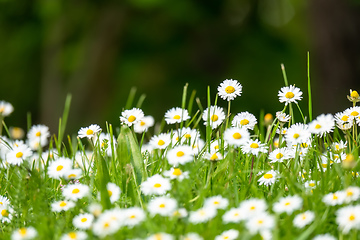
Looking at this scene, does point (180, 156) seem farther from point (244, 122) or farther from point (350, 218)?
point (350, 218)

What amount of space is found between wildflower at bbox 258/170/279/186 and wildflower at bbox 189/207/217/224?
1.14 feet

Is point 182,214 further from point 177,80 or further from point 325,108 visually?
point 177,80

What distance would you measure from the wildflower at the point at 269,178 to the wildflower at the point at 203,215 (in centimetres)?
35

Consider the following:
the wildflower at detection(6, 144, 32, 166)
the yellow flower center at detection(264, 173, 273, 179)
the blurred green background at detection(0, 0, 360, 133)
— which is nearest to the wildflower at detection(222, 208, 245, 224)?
the yellow flower center at detection(264, 173, 273, 179)

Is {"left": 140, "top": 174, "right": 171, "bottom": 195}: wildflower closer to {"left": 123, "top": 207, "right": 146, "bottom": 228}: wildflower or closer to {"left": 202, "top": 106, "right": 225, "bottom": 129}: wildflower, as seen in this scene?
{"left": 123, "top": 207, "right": 146, "bottom": 228}: wildflower

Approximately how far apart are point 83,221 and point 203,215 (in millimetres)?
322

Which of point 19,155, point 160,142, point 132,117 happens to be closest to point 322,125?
point 160,142

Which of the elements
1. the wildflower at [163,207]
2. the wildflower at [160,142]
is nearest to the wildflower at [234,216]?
the wildflower at [163,207]

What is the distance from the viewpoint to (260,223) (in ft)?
3.72

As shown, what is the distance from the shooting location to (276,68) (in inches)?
474

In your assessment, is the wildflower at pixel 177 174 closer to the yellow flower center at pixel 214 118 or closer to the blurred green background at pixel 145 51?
the yellow flower center at pixel 214 118

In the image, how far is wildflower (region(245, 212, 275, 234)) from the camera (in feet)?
3.68

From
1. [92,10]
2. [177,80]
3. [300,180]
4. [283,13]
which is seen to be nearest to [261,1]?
[283,13]

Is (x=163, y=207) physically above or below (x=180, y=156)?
below
